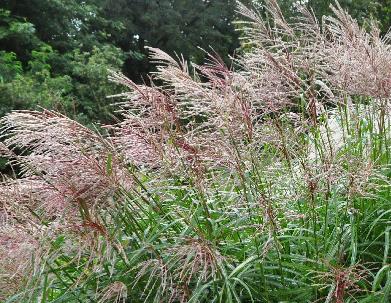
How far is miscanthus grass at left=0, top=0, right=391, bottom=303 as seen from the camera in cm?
242

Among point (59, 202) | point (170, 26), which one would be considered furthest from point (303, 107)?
point (170, 26)

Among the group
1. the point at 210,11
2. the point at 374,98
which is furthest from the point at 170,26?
the point at 374,98

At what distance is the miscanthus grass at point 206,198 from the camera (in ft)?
7.93

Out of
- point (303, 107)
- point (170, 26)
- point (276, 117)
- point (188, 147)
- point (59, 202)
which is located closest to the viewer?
point (59, 202)

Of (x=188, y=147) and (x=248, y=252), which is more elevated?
(x=188, y=147)

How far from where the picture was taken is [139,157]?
2.74 m

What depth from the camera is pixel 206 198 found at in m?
2.87

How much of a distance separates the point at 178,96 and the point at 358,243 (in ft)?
3.04

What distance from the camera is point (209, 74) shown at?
2824 mm

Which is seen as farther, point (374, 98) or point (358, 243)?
point (374, 98)

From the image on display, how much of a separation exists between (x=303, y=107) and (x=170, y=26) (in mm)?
18212

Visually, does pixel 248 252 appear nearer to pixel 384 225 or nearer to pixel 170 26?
pixel 384 225

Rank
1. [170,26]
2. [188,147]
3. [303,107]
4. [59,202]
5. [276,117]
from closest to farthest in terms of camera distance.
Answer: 1. [59,202]
2. [188,147]
3. [276,117]
4. [303,107]
5. [170,26]

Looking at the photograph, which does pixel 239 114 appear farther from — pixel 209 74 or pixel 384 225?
pixel 384 225
